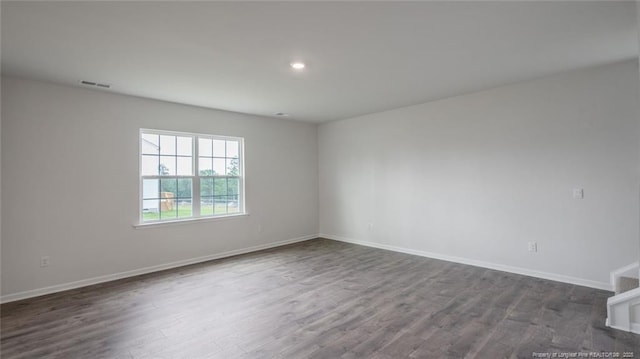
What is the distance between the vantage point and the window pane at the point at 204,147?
5137mm

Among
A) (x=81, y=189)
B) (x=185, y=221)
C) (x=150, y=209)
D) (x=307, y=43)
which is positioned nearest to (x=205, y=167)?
(x=185, y=221)

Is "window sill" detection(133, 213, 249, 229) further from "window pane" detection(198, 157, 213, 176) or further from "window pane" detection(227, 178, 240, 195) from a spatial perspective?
"window pane" detection(198, 157, 213, 176)

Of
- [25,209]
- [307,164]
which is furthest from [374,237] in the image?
[25,209]

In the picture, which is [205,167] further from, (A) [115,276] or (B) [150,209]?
(A) [115,276]

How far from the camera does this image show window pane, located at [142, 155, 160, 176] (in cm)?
451

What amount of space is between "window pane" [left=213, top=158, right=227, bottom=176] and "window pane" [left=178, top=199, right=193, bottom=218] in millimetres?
698

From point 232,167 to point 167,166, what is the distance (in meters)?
1.13

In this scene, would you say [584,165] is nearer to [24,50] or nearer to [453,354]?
[453,354]

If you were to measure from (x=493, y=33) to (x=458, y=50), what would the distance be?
1.20 feet

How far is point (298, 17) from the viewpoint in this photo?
231cm

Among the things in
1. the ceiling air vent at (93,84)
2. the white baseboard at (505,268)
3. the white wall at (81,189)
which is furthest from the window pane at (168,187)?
the white baseboard at (505,268)

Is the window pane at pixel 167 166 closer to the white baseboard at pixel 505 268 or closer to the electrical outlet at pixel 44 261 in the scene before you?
the electrical outlet at pixel 44 261

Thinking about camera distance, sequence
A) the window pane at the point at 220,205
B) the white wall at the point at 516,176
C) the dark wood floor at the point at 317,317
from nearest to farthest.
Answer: the dark wood floor at the point at 317,317
the white wall at the point at 516,176
the window pane at the point at 220,205

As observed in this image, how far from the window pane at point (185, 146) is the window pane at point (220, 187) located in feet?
2.15
